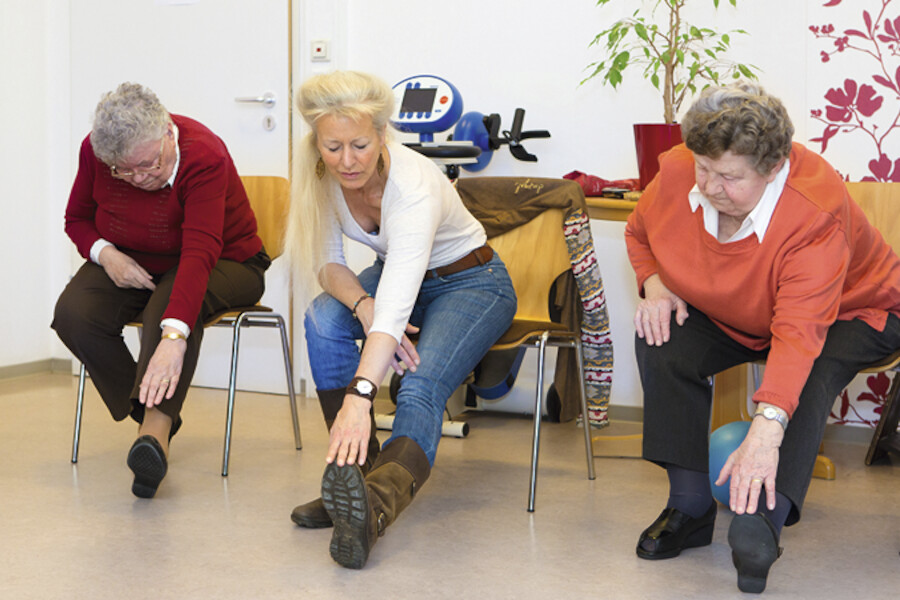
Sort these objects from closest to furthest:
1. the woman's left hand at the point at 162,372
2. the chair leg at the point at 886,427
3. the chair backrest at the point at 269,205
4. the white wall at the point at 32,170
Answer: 1. the woman's left hand at the point at 162,372
2. the chair leg at the point at 886,427
3. the chair backrest at the point at 269,205
4. the white wall at the point at 32,170

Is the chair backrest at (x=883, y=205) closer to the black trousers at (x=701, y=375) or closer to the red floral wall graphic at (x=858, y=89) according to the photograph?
the red floral wall graphic at (x=858, y=89)

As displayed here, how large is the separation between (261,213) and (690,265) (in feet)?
4.70

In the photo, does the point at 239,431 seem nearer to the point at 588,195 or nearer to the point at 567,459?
the point at 567,459

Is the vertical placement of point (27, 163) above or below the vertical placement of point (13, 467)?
above

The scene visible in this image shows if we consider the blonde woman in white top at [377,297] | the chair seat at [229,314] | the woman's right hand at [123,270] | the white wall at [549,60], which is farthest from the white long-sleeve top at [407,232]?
the white wall at [549,60]

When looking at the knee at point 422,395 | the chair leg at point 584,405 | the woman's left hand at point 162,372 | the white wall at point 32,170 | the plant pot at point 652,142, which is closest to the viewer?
the knee at point 422,395

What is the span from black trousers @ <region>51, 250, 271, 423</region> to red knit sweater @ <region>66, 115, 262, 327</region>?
73mm

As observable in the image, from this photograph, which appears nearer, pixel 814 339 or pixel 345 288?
pixel 814 339

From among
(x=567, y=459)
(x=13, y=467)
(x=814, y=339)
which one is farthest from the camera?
(x=567, y=459)

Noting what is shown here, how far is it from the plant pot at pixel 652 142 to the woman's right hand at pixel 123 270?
4.56 ft

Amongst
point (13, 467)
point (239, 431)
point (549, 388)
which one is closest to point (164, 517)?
point (13, 467)

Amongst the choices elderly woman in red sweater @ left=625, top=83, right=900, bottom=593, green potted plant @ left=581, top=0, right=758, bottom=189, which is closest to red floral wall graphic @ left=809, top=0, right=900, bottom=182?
green potted plant @ left=581, top=0, right=758, bottom=189

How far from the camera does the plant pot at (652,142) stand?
265cm

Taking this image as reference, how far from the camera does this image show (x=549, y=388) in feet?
10.7
